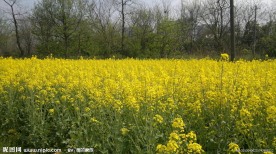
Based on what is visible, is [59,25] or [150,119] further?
[59,25]

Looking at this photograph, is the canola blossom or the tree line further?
the tree line

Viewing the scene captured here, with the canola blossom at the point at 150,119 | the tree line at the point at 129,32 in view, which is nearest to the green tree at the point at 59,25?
the tree line at the point at 129,32

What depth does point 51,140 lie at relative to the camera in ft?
16.2

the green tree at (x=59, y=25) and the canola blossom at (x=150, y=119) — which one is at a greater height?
the green tree at (x=59, y=25)

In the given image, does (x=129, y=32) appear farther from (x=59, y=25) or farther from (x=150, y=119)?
(x=150, y=119)

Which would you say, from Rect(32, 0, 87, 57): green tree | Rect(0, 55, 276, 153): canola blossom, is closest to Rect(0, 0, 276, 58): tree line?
Rect(32, 0, 87, 57): green tree

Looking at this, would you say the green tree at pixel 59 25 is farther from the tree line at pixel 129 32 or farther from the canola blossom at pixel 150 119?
the canola blossom at pixel 150 119

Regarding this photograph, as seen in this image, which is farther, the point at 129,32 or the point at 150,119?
the point at 129,32

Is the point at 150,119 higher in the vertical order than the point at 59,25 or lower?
lower

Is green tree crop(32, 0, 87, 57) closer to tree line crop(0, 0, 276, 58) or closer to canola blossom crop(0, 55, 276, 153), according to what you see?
tree line crop(0, 0, 276, 58)

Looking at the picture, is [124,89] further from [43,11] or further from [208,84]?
[43,11]

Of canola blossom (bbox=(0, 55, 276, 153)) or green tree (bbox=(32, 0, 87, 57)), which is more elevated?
green tree (bbox=(32, 0, 87, 57))

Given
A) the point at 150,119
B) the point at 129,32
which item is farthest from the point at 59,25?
the point at 150,119

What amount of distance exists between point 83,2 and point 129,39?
23.2 ft
